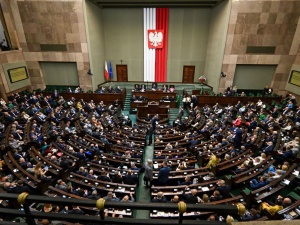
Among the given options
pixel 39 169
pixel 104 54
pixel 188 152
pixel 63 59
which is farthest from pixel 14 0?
pixel 188 152

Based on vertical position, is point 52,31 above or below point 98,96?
above

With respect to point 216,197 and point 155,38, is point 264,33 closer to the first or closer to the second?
point 155,38

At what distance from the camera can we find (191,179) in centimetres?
671

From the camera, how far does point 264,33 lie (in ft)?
52.6

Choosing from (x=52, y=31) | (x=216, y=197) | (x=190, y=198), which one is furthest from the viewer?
(x=52, y=31)

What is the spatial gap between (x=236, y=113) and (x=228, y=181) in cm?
806

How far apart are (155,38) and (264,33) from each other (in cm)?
970

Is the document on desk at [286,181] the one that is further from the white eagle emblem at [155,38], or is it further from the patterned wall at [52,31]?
the white eagle emblem at [155,38]

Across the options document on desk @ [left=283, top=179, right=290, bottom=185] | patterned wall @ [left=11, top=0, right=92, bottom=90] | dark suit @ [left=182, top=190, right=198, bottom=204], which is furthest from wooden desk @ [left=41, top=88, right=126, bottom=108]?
document on desk @ [left=283, top=179, right=290, bottom=185]

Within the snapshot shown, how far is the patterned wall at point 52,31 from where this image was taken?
635 inches

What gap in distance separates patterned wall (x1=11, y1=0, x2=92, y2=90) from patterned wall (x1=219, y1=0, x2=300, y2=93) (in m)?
12.6

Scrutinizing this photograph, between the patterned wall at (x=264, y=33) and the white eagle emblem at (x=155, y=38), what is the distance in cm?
659

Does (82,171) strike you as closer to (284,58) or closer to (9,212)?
(9,212)

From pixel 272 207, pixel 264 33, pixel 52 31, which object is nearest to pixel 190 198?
pixel 272 207
